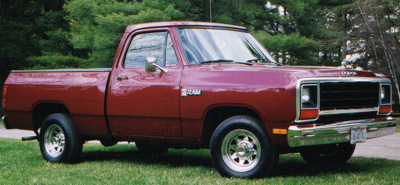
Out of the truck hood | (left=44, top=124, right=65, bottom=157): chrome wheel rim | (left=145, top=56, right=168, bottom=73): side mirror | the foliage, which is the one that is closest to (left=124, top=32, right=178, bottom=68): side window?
(left=145, top=56, right=168, bottom=73): side mirror

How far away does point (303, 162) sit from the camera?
8328 millimetres

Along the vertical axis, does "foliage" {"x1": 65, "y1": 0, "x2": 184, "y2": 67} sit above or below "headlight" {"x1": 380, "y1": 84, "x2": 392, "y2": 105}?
above

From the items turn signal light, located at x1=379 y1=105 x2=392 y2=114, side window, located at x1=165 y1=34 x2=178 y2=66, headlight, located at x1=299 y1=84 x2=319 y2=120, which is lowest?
turn signal light, located at x1=379 y1=105 x2=392 y2=114

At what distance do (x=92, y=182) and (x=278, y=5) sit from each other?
22.9 meters

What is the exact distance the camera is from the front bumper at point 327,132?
19.4ft

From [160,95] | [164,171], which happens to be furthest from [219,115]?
[164,171]

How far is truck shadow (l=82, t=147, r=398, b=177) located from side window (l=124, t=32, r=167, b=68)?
1.59 metres

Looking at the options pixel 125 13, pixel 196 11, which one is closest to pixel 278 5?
pixel 196 11

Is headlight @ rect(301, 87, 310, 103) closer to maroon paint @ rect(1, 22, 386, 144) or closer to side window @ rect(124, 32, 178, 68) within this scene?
maroon paint @ rect(1, 22, 386, 144)

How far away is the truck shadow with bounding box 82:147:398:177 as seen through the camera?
23.5ft

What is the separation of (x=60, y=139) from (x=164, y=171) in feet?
7.02

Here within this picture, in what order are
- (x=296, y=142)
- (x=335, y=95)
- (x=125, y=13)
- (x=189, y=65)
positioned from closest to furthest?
(x=296, y=142), (x=335, y=95), (x=189, y=65), (x=125, y=13)

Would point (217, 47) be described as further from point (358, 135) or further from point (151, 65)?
point (358, 135)

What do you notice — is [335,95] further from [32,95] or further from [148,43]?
[32,95]
